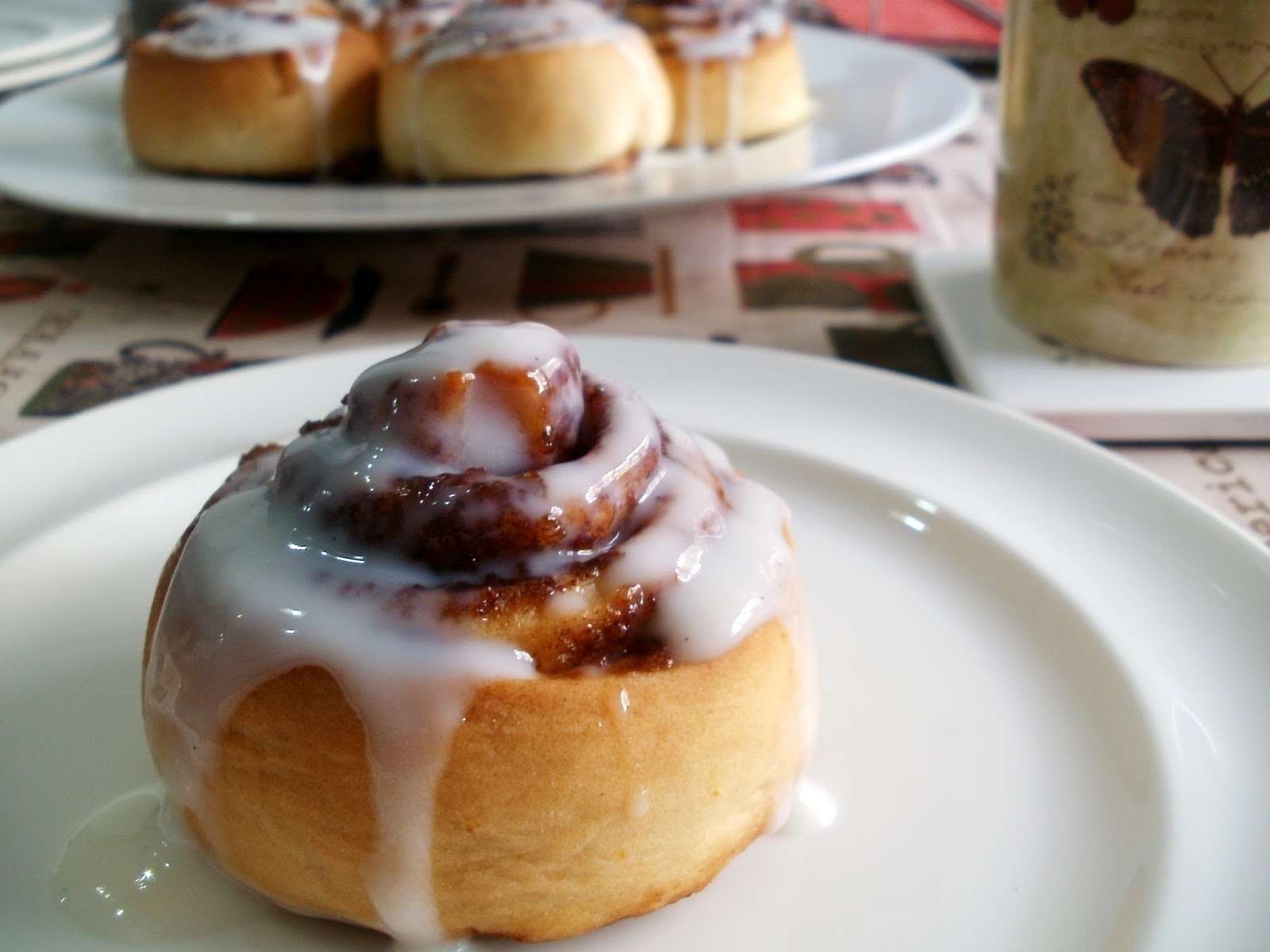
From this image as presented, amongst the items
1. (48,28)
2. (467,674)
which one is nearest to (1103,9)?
(467,674)

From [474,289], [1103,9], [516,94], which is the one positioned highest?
[1103,9]

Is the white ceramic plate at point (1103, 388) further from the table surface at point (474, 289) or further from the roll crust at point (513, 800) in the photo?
the roll crust at point (513, 800)

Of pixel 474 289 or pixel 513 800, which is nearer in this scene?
pixel 513 800

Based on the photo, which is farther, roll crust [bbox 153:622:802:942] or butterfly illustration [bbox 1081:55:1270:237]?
butterfly illustration [bbox 1081:55:1270:237]

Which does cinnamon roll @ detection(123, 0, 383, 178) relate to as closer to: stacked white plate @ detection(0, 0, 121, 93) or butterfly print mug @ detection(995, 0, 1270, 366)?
stacked white plate @ detection(0, 0, 121, 93)

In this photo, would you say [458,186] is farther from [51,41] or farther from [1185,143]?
[51,41]

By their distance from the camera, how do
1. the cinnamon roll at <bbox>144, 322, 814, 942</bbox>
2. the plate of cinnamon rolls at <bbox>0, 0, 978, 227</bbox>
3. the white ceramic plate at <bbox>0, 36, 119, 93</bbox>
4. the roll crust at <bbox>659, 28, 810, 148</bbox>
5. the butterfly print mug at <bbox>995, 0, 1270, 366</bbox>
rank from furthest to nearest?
the white ceramic plate at <bbox>0, 36, 119, 93</bbox> < the roll crust at <bbox>659, 28, 810, 148</bbox> < the plate of cinnamon rolls at <bbox>0, 0, 978, 227</bbox> < the butterfly print mug at <bbox>995, 0, 1270, 366</bbox> < the cinnamon roll at <bbox>144, 322, 814, 942</bbox>

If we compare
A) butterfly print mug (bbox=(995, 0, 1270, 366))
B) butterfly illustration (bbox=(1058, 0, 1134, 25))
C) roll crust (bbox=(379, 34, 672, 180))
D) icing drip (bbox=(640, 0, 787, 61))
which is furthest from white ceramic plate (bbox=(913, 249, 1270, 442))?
icing drip (bbox=(640, 0, 787, 61))
